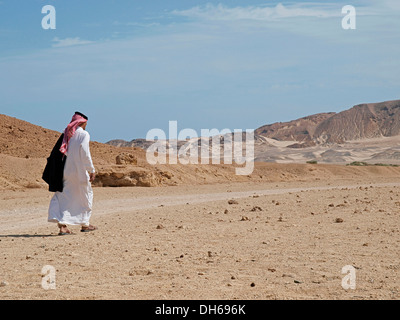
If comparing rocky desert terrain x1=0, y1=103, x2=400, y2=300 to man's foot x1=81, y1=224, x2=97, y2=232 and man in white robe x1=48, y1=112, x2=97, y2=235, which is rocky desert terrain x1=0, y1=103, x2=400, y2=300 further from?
man in white robe x1=48, y1=112, x2=97, y2=235

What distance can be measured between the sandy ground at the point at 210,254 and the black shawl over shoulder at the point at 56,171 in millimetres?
928

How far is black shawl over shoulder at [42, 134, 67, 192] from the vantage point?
10766mm

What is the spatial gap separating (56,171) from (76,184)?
430 mm

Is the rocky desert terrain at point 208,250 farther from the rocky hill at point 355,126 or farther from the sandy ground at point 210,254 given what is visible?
the rocky hill at point 355,126

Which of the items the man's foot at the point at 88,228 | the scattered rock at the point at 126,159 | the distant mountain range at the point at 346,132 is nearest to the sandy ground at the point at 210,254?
Result: the man's foot at the point at 88,228

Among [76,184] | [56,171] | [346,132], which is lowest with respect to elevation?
[346,132]

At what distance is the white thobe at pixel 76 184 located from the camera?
1077 cm

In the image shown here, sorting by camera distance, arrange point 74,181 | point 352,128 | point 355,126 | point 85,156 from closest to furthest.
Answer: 1. point 85,156
2. point 74,181
3. point 352,128
4. point 355,126

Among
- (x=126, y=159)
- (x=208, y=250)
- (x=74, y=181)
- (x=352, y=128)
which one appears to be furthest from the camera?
(x=352, y=128)

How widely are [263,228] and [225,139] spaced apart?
123m

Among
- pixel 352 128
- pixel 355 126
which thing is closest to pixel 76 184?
pixel 352 128

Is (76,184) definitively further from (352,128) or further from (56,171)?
(352,128)

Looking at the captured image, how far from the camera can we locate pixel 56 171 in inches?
426
